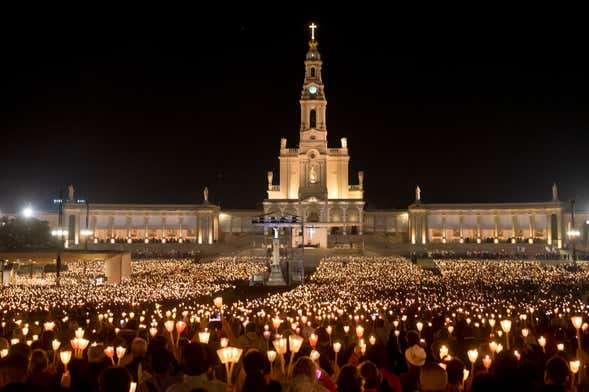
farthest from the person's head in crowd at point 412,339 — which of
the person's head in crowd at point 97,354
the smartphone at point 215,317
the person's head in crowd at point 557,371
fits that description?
the smartphone at point 215,317

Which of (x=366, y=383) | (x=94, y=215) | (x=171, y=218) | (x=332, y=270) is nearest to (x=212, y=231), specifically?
(x=171, y=218)

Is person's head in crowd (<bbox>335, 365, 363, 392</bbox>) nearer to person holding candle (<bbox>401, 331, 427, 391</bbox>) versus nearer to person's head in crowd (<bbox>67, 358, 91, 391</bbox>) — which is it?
person holding candle (<bbox>401, 331, 427, 391</bbox>)

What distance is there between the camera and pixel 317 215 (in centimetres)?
9031

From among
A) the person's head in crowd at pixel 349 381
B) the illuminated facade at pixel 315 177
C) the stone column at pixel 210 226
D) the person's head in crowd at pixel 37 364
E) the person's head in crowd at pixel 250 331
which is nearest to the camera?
the person's head in crowd at pixel 349 381

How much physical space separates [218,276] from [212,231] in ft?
154

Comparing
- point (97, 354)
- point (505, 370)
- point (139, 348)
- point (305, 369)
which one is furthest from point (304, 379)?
point (97, 354)

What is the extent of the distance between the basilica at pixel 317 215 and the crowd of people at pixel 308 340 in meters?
52.1

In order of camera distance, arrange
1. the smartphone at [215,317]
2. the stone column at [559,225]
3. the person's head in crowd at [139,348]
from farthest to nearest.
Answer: the stone column at [559,225] < the smartphone at [215,317] < the person's head in crowd at [139,348]

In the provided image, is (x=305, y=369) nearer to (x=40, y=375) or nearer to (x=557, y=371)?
(x=557, y=371)

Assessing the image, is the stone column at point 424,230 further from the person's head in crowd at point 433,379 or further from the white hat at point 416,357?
the person's head in crowd at point 433,379

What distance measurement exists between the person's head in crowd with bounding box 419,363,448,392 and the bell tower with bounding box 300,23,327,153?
8440 centimetres

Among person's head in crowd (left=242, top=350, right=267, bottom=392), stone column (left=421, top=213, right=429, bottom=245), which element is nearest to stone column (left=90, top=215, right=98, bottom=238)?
stone column (left=421, top=213, right=429, bottom=245)

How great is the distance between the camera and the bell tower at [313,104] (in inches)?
3644

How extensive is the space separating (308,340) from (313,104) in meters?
81.2
